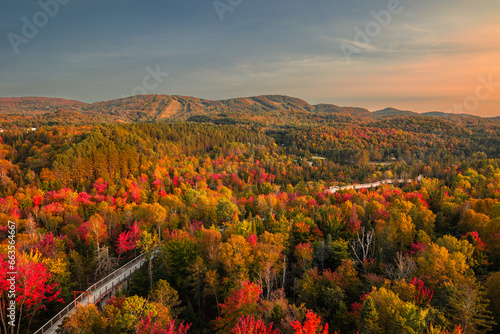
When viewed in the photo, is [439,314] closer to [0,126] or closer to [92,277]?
[92,277]

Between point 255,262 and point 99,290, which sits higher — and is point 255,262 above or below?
above

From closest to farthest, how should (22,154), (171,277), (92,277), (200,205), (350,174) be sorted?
(171,277)
(92,277)
(200,205)
(22,154)
(350,174)

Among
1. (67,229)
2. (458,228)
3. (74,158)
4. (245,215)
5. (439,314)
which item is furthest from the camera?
(74,158)

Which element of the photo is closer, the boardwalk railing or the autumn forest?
the autumn forest

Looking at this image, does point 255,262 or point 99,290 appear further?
point 255,262

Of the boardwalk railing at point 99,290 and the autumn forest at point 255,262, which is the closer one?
the autumn forest at point 255,262

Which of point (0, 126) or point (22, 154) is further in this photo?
point (0, 126)

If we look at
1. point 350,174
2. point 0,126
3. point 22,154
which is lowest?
point 350,174

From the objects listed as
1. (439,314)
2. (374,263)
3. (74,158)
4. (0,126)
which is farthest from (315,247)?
(0,126)
